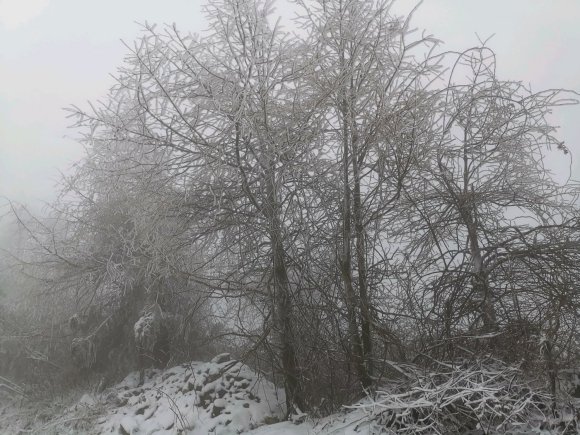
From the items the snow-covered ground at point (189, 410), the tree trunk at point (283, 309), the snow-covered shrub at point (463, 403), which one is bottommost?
the snow-covered ground at point (189, 410)

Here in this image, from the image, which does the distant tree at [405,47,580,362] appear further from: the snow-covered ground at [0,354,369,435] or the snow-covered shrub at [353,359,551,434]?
the snow-covered ground at [0,354,369,435]

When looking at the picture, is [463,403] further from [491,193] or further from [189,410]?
[189,410]

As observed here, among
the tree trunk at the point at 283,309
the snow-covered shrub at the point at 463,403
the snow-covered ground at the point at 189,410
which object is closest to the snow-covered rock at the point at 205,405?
the snow-covered ground at the point at 189,410

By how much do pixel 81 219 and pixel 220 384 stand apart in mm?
5162

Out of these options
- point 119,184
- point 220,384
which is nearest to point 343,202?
point 119,184

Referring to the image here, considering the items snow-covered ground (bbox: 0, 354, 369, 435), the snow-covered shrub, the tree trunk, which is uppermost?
the tree trunk

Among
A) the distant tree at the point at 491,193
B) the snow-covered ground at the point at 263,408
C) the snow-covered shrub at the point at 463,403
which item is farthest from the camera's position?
the distant tree at the point at 491,193

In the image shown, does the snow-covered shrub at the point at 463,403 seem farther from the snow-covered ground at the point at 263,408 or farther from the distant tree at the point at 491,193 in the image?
the distant tree at the point at 491,193

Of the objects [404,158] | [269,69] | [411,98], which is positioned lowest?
[404,158]

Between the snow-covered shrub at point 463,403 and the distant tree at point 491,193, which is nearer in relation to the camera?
the snow-covered shrub at point 463,403

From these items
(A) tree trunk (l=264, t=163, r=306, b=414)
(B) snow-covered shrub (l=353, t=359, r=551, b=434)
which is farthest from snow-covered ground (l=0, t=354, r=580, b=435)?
(A) tree trunk (l=264, t=163, r=306, b=414)

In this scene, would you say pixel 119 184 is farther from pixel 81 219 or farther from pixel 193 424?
pixel 81 219

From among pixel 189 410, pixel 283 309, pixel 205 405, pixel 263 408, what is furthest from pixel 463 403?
pixel 189 410

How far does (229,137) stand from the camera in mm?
5461
